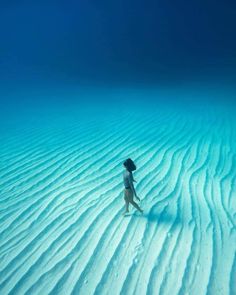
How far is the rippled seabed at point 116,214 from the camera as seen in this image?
293 cm

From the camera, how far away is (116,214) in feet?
13.5

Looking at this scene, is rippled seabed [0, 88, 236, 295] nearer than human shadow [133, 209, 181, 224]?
Yes

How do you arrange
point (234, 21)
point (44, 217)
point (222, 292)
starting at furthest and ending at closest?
point (234, 21) < point (44, 217) < point (222, 292)

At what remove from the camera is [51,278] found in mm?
2936

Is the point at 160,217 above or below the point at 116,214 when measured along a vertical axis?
below

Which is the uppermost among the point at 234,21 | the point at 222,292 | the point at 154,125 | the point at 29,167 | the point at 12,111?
the point at 234,21

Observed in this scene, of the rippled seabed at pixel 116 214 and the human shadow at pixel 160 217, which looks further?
the human shadow at pixel 160 217

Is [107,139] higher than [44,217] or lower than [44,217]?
higher

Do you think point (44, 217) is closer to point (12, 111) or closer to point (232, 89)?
point (12, 111)

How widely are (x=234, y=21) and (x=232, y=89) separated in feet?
80.6

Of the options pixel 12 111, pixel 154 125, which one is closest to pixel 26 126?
pixel 12 111

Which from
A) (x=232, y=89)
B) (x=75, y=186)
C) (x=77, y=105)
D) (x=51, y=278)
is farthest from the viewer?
(x=232, y=89)

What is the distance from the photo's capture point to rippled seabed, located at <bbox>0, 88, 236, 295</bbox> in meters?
2.93

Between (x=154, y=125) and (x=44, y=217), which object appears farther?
(x=154, y=125)
